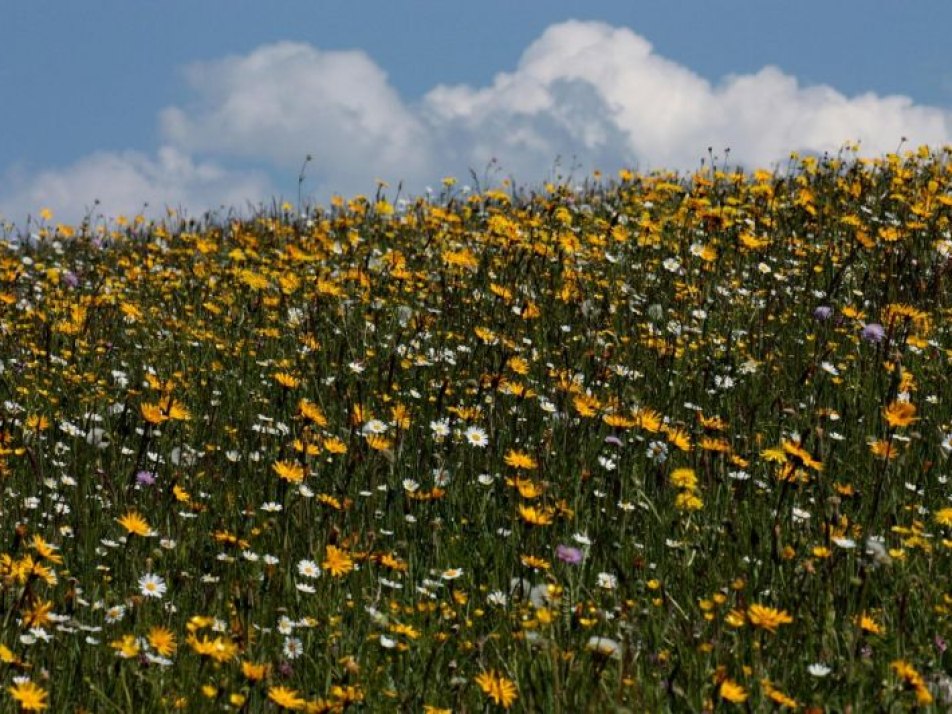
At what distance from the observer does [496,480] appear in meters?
4.98

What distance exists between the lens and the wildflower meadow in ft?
11.0

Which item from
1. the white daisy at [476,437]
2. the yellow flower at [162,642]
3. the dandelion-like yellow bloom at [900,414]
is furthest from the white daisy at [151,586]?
the dandelion-like yellow bloom at [900,414]

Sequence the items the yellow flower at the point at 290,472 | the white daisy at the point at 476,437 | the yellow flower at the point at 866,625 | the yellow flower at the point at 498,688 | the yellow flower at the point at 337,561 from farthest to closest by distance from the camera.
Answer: the white daisy at the point at 476,437
the yellow flower at the point at 290,472
the yellow flower at the point at 337,561
the yellow flower at the point at 866,625
the yellow flower at the point at 498,688

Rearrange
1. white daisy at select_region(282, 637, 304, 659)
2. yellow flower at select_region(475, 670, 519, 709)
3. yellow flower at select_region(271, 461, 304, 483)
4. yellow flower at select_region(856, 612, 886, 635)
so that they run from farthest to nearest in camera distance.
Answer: yellow flower at select_region(271, 461, 304, 483) < white daisy at select_region(282, 637, 304, 659) < yellow flower at select_region(856, 612, 886, 635) < yellow flower at select_region(475, 670, 519, 709)

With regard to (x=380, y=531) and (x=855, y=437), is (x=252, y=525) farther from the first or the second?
(x=855, y=437)

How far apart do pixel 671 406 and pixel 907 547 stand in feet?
6.55

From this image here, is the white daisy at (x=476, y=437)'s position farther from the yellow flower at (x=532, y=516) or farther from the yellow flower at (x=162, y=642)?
the yellow flower at (x=162, y=642)

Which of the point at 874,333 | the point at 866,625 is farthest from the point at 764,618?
the point at 874,333

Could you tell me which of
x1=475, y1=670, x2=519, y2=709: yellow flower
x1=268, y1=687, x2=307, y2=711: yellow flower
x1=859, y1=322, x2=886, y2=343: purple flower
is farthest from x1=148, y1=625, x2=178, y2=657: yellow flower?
A: x1=859, y1=322, x2=886, y2=343: purple flower

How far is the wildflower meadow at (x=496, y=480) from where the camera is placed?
11.0 ft

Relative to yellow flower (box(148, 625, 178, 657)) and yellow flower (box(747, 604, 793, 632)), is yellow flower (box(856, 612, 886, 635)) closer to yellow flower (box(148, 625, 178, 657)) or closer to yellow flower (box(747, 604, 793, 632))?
yellow flower (box(747, 604, 793, 632))

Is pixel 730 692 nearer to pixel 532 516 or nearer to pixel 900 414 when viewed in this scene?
pixel 532 516

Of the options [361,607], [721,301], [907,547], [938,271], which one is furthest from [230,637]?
[938,271]

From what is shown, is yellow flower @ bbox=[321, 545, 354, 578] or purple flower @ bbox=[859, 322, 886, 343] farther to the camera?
purple flower @ bbox=[859, 322, 886, 343]
